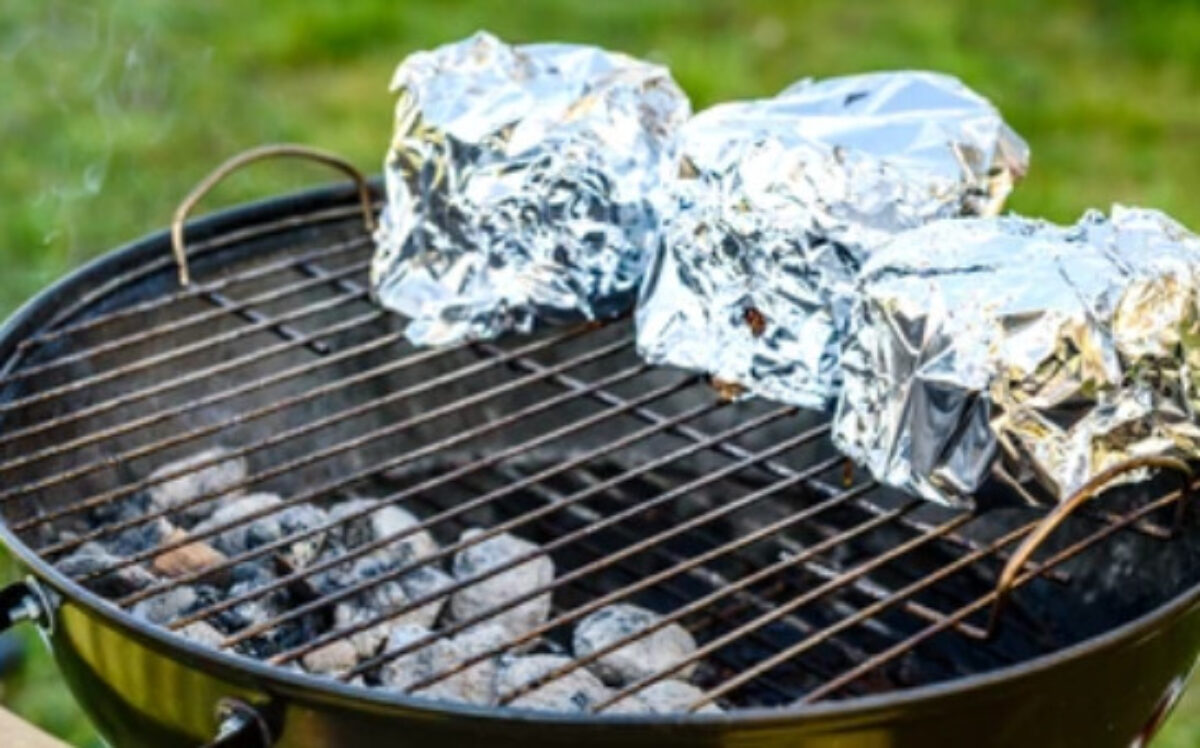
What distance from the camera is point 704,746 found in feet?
4.39

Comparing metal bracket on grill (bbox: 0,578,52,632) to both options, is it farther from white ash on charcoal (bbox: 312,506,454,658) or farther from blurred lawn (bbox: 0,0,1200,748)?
blurred lawn (bbox: 0,0,1200,748)

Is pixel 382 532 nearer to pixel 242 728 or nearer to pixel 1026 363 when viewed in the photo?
pixel 242 728

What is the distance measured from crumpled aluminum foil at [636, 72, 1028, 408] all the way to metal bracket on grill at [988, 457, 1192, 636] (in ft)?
1.05

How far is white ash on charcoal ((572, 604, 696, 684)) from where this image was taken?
5.83 feet

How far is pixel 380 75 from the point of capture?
438cm

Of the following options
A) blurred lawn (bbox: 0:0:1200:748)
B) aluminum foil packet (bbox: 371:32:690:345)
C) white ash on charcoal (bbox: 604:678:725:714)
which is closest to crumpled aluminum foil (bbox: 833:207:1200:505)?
white ash on charcoal (bbox: 604:678:725:714)

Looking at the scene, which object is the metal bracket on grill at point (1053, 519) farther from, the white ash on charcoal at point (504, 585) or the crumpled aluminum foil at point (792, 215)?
the white ash on charcoal at point (504, 585)

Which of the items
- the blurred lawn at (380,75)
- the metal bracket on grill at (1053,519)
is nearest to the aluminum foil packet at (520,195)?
the metal bracket on grill at (1053,519)

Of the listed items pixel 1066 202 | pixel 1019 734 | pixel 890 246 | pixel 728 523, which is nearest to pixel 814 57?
pixel 1066 202

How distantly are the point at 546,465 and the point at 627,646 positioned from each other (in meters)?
0.45

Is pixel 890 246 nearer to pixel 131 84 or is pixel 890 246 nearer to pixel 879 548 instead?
pixel 879 548

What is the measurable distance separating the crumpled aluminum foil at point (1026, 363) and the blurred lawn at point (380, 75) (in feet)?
6.89

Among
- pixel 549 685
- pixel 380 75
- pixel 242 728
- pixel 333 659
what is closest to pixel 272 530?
pixel 333 659

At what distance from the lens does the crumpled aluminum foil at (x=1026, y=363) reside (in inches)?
61.8
